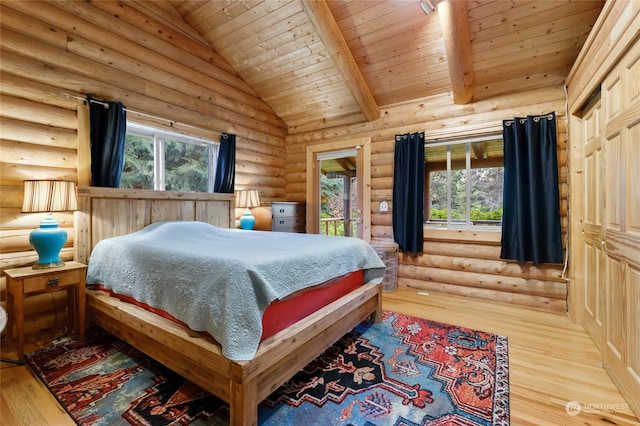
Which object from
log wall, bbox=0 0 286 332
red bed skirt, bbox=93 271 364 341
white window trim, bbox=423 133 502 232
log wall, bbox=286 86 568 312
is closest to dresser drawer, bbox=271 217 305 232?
log wall, bbox=286 86 568 312

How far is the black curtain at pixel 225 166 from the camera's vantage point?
13.0ft

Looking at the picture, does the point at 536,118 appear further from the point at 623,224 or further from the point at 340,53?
the point at 340,53

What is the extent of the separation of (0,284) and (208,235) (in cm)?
160

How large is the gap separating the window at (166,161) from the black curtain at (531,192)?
148 inches

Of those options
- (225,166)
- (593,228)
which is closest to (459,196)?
(593,228)

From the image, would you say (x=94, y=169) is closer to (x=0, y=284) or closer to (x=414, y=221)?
(x=0, y=284)

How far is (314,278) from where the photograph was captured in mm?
1948

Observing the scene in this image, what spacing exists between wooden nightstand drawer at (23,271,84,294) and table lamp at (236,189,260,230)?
6.55 feet

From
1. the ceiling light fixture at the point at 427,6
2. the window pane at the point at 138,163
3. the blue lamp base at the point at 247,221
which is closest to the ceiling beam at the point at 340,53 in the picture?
the ceiling light fixture at the point at 427,6

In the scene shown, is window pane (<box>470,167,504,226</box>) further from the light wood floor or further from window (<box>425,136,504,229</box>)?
the light wood floor

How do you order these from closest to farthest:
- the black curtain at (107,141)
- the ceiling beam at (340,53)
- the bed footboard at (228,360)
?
1. the bed footboard at (228,360)
2. the black curtain at (107,141)
3. the ceiling beam at (340,53)

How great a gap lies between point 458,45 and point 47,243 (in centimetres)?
406

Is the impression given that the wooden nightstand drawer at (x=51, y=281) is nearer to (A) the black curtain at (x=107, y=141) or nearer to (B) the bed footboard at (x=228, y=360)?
(B) the bed footboard at (x=228, y=360)

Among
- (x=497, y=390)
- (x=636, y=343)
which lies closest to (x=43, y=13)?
(x=497, y=390)
